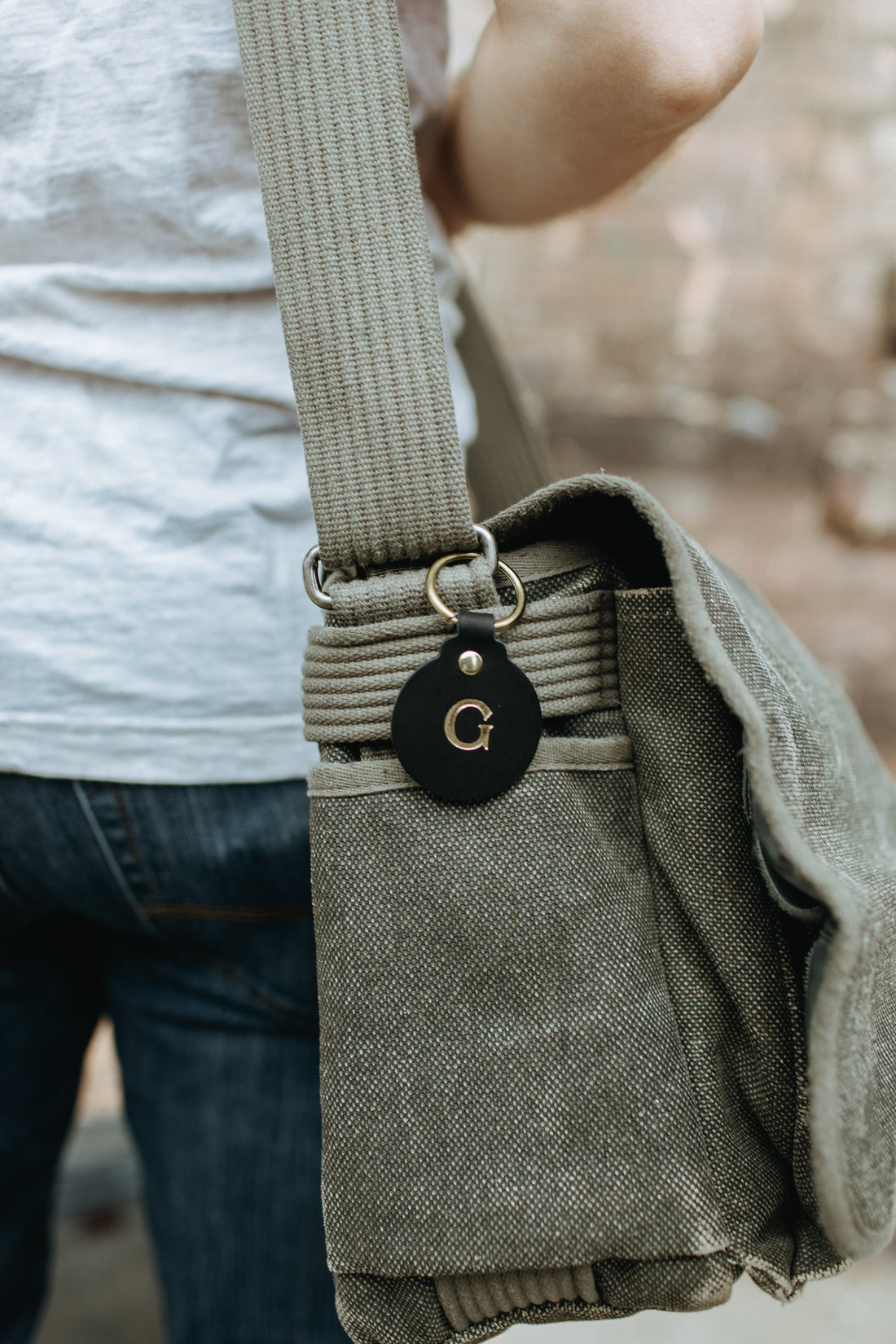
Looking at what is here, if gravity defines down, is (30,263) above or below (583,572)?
above

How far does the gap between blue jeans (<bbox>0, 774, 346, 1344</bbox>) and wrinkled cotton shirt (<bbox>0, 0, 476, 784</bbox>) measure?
4cm

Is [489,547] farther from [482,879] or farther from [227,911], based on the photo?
[227,911]

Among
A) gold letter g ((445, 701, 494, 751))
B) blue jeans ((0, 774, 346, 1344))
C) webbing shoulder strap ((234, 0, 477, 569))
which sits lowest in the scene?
blue jeans ((0, 774, 346, 1344))

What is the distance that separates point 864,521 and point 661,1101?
1338 mm

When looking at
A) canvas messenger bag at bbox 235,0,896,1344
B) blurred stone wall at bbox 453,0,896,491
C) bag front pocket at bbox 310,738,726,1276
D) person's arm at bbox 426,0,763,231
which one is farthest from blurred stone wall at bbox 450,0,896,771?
bag front pocket at bbox 310,738,726,1276

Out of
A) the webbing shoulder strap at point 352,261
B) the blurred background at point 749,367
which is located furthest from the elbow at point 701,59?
the blurred background at point 749,367

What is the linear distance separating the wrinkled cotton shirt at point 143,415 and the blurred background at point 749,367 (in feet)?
2.90

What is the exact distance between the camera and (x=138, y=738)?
0.51 metres

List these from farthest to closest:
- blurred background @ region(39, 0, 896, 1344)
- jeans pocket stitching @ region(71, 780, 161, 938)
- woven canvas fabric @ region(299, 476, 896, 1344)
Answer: blurred background @ region(39, 0, 896, 1344)
jeans pocket stitching @ region(71, 780, 161, 938)
woven canvas fabric @ region(299, 476, 896, 1344)

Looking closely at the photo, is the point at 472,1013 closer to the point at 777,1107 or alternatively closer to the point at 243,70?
the point at 777,1107

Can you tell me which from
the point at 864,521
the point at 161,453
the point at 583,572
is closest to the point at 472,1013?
the point at 583,572

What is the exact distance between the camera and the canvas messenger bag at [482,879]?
1.30 feet

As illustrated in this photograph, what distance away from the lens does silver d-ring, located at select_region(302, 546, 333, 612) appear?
42 centimetres

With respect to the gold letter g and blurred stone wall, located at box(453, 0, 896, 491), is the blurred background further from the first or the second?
the gold letter g
